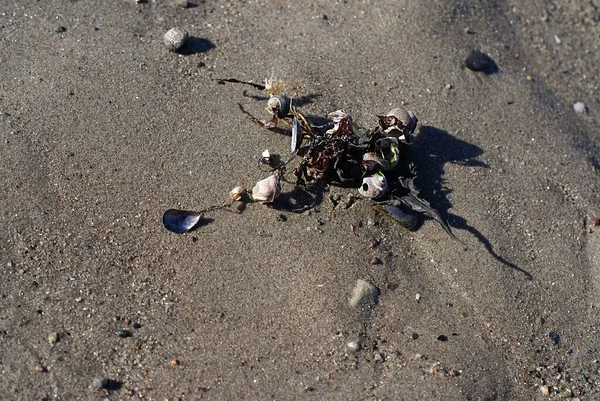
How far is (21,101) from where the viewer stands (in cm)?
358

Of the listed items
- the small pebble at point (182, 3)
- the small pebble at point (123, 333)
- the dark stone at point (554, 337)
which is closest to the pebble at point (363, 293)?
the dark stone at point (554, 337)

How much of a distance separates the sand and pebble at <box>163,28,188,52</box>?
55 millimetres

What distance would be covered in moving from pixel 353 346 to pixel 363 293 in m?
0.28

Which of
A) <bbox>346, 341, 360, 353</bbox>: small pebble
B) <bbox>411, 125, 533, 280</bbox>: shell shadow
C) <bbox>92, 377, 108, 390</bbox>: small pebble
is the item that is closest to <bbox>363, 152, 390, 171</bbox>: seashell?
<bbox>411, 125, 533, 280</bbox>: shell shadow

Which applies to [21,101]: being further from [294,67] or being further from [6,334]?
[294,67]

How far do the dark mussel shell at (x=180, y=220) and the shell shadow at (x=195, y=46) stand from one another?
115 centimetres

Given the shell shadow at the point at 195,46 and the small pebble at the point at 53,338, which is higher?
the shell shadow at the point at 195,46

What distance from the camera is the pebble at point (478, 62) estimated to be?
13.8 ft

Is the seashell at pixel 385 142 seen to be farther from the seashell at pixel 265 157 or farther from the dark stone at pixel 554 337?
the dark stone at pixel 554 337

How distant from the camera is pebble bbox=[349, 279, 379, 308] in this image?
10.6 feet

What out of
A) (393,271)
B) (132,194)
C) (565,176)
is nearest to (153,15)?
(132,194)

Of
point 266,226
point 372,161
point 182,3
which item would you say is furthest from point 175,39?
point 372,161

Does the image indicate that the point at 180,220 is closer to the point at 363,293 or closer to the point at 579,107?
the point at 363,293

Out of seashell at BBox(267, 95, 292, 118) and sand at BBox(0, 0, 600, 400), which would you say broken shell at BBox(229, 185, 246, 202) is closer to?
sand at BBox(0, 0, 600, 400)
